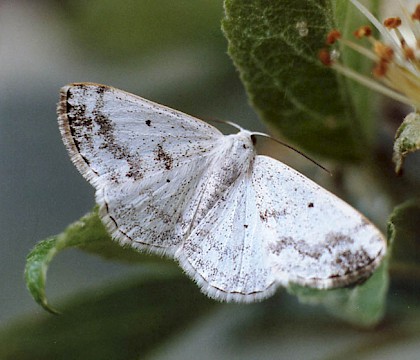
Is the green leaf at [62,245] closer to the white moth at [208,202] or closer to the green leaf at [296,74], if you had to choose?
the white moth at [208,202]

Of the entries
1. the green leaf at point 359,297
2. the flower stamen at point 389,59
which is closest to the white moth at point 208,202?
the green leaf at point 359,297

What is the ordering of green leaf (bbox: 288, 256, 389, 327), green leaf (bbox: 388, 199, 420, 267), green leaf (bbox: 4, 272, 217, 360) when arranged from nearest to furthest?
green leaf (bbox: 288, 256, 389, 327) → green leaf (bbox: 388, 199, 420, 267) → green leaf (bbox: 4, 272, 217, 360)

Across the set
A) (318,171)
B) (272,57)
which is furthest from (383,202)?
(272,57)

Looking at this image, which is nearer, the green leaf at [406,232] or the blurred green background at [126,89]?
the green leaf at [406,232]

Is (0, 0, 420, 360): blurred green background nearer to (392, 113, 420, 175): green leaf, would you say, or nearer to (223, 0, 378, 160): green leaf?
(223, 0, 378, 160): green leaf

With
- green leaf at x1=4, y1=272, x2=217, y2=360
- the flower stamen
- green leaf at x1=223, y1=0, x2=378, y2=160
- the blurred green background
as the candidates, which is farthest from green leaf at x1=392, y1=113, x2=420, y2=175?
green leaf at x1=4, y1=272, x2=217, y2=360

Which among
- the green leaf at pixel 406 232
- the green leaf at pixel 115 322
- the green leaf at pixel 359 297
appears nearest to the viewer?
the green leaf at pixel 359 297

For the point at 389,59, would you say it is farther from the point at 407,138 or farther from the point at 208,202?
the point at 208,202
